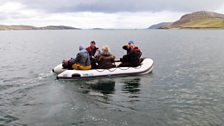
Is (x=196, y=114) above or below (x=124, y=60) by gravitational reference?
below

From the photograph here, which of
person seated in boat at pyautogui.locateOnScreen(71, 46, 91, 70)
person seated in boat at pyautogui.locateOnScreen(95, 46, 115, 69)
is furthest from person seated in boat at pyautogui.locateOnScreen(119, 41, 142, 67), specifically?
person seated in boat at pyautogui.locateOnScreen(71, 46, 91, 70)

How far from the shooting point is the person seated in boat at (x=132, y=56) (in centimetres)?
2020

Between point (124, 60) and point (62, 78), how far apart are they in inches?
189

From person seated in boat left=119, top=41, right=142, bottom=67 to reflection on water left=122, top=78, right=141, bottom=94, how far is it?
1842mm

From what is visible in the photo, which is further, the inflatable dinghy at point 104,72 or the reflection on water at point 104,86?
the inflatable dinghy at point 104,72

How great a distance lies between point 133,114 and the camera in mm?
12016

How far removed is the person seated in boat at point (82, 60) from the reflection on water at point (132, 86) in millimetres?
2875

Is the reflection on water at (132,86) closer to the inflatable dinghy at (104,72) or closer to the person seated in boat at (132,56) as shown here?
the inflatable dinghy at (104,72)

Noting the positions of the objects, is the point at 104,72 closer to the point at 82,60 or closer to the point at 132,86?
the point at 82,60

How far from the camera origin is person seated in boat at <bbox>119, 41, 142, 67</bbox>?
795 inches

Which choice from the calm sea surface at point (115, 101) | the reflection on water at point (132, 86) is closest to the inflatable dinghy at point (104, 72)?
the calm sea surface at point (115, 101)

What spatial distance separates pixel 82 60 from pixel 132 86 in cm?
401

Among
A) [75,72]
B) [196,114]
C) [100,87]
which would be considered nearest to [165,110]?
[196,114]

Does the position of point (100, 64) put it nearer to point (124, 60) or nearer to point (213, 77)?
point (124, 60)
